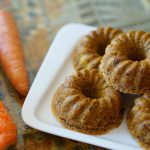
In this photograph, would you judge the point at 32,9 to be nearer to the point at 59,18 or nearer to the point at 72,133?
the point at 59,18

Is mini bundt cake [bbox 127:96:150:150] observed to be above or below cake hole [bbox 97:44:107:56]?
below

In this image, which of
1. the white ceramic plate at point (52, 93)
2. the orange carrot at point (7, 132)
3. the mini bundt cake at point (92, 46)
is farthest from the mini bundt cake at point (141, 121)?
the orange carrot at point (7, 132)

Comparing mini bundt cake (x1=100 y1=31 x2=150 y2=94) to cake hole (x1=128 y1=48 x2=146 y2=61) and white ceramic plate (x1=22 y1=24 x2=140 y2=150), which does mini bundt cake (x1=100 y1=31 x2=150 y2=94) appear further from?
white ceramic plate (x1=22 y1=24 x2=140 y2=150)

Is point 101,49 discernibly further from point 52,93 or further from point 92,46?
point 52,93

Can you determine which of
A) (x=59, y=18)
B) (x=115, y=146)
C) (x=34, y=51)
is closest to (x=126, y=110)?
(x=115, y=146)

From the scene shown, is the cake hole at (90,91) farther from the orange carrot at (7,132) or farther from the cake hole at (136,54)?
the orange carrot at (7,132)

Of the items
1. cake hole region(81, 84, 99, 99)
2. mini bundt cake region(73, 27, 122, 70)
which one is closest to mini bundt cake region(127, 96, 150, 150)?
cake hole region(81, 84, 99, 99)
